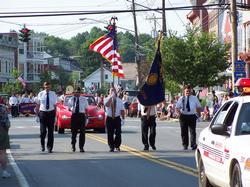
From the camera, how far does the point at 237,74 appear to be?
22.9 metres

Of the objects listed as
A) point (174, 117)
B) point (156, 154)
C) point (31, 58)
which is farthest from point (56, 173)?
point (31, 58)

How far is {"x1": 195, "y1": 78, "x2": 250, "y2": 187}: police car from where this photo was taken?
5.68m

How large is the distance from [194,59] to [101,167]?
90.2 ft

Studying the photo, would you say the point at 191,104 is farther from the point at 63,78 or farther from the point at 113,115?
the point at 63,78

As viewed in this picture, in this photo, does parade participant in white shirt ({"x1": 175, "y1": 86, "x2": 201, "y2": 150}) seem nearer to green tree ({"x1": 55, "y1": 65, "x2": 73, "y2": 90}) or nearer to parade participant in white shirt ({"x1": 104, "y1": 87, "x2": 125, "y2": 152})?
parade participant in white shirt ({"x1": 104, "y1": 87, "x2": 125, "y2": 152})

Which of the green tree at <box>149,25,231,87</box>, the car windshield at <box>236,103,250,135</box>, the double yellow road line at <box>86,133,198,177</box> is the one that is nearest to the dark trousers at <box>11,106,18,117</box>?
the green tree at <box>149,25,231,87</box>

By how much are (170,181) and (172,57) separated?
29.0m

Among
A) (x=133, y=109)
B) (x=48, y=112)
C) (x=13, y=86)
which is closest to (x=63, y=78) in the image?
(x=13, y=86)

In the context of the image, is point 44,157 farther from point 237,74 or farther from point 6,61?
point 6,61

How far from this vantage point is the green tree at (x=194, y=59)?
120 feet

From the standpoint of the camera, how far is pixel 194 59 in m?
37.2

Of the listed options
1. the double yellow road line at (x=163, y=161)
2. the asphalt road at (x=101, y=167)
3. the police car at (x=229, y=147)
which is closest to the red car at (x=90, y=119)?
the asphalt road at (x=101, y=167)

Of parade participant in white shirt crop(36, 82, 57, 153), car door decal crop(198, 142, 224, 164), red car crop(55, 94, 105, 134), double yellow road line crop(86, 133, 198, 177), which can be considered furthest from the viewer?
red car crop(55, 94, 105, 134)

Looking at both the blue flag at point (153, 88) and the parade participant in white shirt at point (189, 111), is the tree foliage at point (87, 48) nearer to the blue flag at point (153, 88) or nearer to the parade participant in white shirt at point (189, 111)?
the blue flag at point (153, 88)
